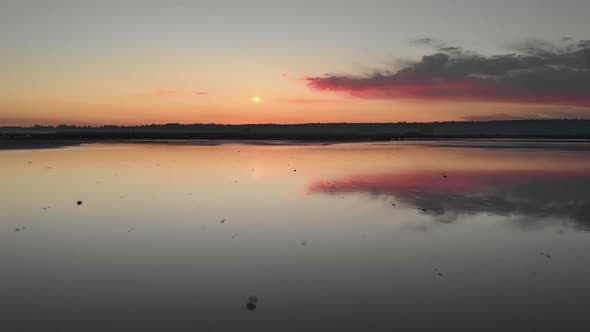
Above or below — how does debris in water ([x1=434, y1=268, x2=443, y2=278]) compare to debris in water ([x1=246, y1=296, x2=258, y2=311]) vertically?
below

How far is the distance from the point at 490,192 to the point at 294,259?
1233 cm

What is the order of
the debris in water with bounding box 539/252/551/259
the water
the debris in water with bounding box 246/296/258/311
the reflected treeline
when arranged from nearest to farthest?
the water, the debris in water with bounding box 246/296/258/311, the debris in water with bounding box 539/252/551/259, the reflected treeline

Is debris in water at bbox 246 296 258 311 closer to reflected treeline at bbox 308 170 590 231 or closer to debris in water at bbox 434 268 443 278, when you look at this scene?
debris in water at bbox 434 268 443 278

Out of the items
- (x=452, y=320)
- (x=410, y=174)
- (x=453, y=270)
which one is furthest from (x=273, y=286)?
(x=410, y=174)

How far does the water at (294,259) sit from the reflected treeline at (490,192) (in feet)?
0.33

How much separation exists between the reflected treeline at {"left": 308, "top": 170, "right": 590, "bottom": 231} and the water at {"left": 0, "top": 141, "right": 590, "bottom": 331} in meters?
0.10

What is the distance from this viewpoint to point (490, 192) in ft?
60.0

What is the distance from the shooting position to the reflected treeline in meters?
13.7

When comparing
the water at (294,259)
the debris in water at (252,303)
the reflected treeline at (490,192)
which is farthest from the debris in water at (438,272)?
the reflected treeline at (490,192)

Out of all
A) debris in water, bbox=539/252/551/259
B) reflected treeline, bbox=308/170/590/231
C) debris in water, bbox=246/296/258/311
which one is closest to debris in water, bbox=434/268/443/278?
debris in water, bbox=539/252/551/259

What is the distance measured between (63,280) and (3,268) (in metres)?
1.64

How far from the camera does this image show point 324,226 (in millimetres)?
12148

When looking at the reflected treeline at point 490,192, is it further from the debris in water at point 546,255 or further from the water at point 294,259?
the debris in water at point 546,255

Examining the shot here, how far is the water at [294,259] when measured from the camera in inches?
250
